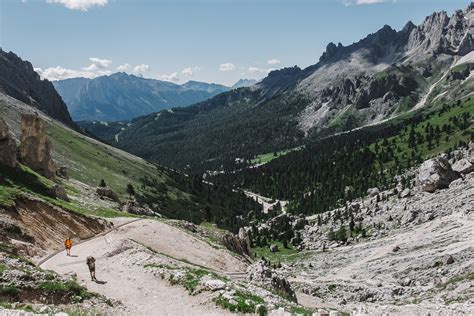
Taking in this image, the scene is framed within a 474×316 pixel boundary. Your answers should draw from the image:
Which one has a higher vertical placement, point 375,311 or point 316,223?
point 375,311

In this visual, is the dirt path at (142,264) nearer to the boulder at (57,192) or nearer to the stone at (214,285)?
the stone at (214,285)

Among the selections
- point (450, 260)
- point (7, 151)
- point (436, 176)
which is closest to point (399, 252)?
point (450, 260)

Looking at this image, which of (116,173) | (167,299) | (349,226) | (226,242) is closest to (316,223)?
(349,226)

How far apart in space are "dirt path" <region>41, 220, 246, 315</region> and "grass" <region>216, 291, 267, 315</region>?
595 millimetres

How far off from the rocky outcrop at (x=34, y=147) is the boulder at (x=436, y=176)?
345 ft

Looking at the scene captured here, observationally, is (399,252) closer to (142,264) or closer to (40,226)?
(142,264)

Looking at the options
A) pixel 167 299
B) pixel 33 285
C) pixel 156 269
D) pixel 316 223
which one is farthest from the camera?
pixel 316 223

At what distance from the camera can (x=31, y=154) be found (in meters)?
76.5

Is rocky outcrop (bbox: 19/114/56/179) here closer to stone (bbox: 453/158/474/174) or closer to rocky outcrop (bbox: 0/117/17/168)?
rocky outcrop (bbox: 0/117/17/168)

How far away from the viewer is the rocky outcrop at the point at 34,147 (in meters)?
75.8

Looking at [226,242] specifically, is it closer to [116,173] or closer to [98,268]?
[98,268]

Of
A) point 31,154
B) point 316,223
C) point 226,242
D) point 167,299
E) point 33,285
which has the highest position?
point 31,154

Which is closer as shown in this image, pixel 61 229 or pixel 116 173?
pixel 61 229

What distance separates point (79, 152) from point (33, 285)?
547ft
